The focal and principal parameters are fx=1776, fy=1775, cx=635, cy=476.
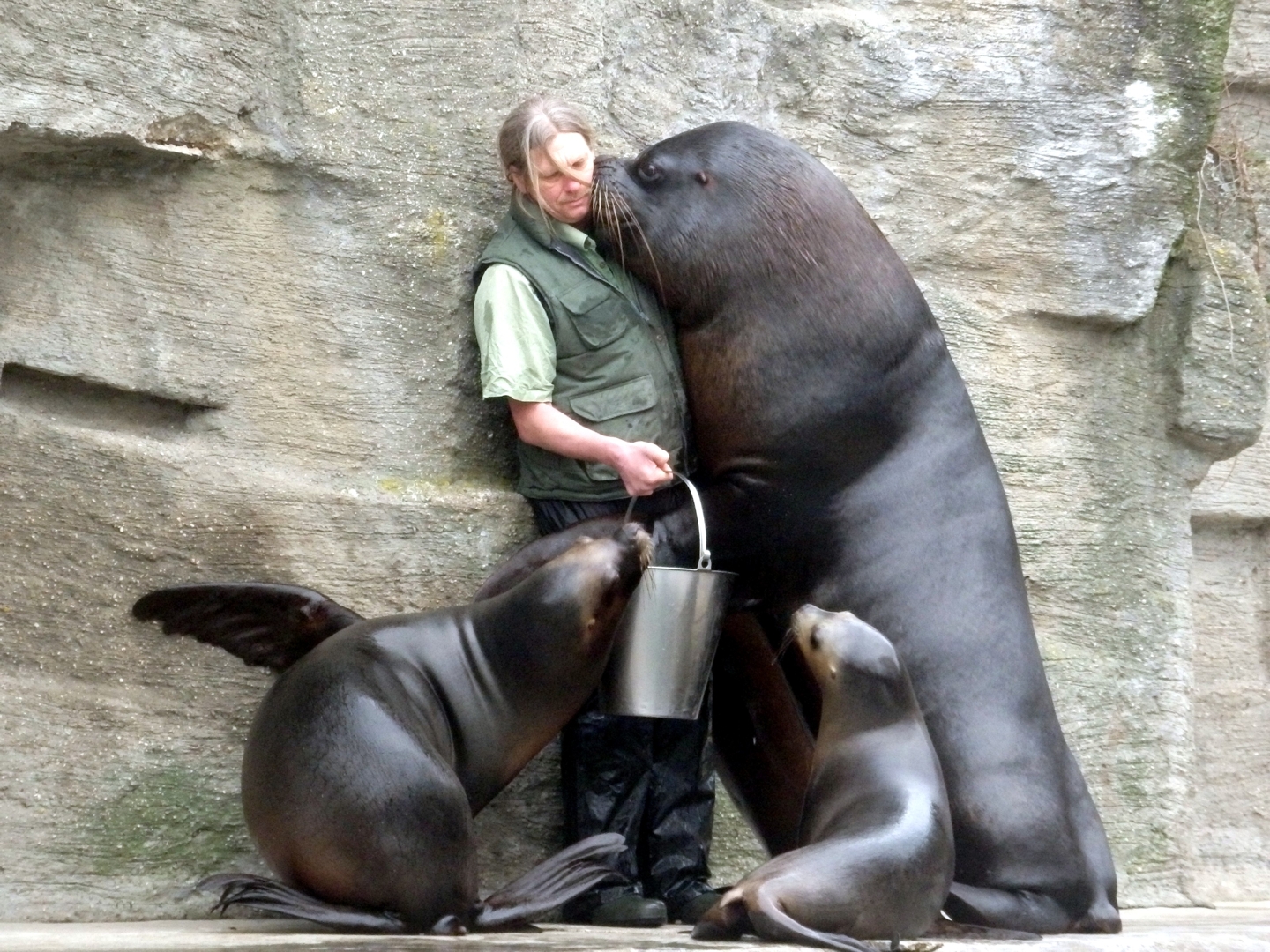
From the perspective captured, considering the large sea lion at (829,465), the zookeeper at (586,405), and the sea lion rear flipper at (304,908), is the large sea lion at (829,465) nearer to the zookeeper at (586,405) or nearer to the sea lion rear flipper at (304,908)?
the zookeeper at (586,405)

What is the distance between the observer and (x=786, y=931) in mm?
3309

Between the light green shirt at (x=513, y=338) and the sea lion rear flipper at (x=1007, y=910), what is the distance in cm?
154

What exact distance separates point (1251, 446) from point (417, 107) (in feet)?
10.4

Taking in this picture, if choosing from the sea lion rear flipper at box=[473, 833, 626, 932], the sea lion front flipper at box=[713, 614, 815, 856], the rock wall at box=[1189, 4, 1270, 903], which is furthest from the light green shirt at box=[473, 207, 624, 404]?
the rock wall at box=[1189, 4, 1270, 903]

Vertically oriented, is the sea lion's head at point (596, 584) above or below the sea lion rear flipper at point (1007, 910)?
above

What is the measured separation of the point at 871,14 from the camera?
5.57 meters

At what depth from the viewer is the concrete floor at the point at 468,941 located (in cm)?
332

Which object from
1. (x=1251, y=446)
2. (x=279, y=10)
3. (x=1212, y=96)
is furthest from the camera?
(x=1251, y=446)

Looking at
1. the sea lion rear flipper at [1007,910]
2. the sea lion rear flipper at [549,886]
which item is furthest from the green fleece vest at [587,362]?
the sea lion rear flipper at [1007,910]

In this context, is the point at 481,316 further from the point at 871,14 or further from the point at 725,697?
the point at 871,14

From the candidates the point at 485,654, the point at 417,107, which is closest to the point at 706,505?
the point at 485,654

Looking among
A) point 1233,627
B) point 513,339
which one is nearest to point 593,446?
point 513,339

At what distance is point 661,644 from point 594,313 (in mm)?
913

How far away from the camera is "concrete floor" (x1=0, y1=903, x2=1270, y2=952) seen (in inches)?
131
